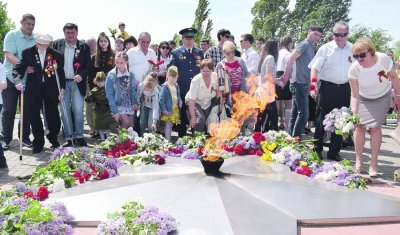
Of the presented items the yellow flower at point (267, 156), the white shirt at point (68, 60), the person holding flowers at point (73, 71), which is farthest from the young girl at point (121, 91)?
the yellow flower at point (267, 156)

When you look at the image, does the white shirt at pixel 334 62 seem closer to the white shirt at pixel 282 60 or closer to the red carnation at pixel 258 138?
the red carnation at pixel 258 138

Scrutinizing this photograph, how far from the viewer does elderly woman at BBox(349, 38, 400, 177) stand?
19.0 feet

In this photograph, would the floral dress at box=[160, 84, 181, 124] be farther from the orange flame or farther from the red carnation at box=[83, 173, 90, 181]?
the red carnation at box=[83, 173, 90, 181]

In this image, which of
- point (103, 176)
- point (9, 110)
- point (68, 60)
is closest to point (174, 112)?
point (68, 60)

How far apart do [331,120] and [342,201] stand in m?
2.13

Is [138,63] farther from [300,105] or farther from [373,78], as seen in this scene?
[373,78]

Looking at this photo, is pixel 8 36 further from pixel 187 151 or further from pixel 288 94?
pixel 288 94

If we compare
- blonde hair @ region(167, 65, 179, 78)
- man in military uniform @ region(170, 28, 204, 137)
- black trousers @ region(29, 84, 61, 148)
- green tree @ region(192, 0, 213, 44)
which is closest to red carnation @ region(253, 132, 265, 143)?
blonde hair @ region(167, 65, 179, 78)

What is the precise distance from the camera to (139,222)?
117 inches

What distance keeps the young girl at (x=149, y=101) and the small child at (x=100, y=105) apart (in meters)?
0.87

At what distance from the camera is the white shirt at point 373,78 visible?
19.1ft

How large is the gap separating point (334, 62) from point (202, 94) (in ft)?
7.43

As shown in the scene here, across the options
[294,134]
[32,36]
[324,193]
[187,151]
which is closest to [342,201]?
[324,193]

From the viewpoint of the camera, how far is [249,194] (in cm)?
382
